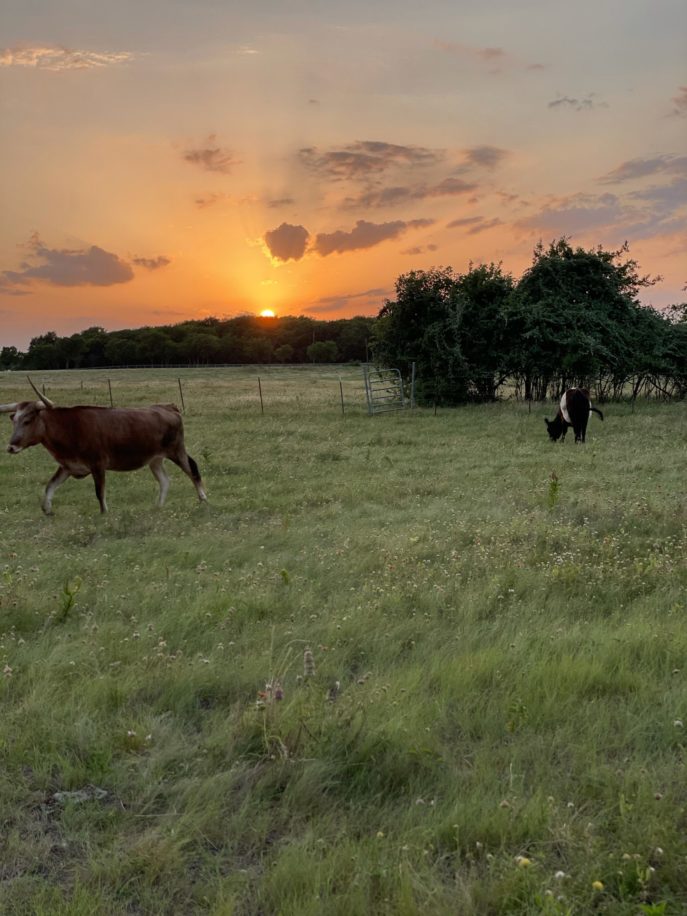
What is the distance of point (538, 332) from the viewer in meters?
26.2

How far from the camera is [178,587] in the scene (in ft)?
19.8

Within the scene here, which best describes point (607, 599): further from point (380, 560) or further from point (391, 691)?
point (391, 691)

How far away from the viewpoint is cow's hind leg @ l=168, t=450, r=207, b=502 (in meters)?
10.5

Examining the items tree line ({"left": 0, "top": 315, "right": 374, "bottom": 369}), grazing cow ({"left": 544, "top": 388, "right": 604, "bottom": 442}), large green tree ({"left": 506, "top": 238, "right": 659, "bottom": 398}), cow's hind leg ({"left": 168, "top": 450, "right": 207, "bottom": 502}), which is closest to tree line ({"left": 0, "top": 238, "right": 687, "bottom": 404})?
large green tree ({"left": 506, "top": 238, "right": 659, "bottom": 398})

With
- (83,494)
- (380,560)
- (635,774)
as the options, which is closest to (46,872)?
(635,774)

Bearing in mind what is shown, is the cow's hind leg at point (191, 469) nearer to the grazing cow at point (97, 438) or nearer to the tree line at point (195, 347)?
the grazing cow at point (97, 438)

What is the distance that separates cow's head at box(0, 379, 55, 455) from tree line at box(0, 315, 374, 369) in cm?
9895

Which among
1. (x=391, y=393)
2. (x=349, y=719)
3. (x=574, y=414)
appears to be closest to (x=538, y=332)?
(x=391, y=393)

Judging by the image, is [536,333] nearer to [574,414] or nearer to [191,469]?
[574,414]

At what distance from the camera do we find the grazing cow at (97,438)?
9766mm

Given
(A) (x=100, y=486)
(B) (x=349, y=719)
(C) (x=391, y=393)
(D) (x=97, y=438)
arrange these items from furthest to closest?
1. (C) (x=391, y=393)
2. (D) (x=97, y=438)
3. (A) (x=100, y=486)
4. (B) (x=349, y=719)

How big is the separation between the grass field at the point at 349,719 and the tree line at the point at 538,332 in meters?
19.5

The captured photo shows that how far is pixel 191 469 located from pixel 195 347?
348 feet

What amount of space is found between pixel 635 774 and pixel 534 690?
0.89 meters
